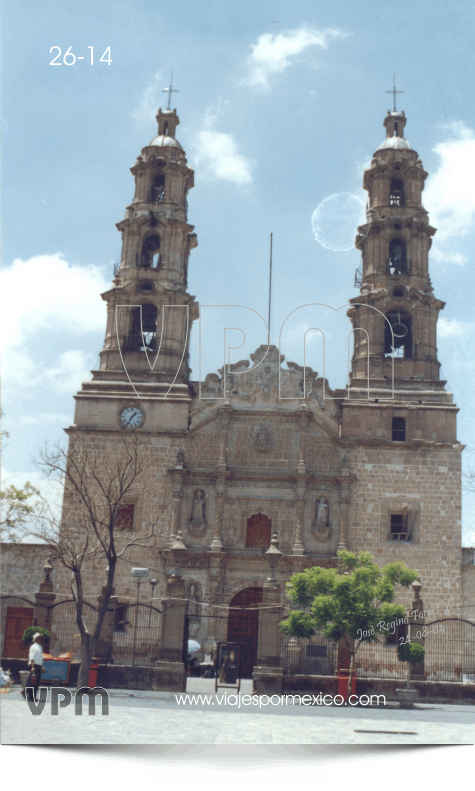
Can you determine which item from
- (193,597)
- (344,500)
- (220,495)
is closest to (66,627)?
(193,597)

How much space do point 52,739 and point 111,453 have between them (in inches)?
719

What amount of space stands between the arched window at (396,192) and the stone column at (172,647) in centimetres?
2136

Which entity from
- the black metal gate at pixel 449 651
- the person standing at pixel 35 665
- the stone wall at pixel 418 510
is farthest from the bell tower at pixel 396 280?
the person standing at pixel 35 665

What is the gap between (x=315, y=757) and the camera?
503 inches

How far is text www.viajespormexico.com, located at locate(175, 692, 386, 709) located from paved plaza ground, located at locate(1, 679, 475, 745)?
0.16 meters

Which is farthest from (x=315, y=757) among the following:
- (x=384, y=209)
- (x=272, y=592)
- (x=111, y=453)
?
(x=384, y=209)

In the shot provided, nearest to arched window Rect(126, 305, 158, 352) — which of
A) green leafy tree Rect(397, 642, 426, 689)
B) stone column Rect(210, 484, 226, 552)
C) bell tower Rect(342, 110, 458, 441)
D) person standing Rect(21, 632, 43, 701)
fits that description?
stone column Rect(210, 484, 226, 552)

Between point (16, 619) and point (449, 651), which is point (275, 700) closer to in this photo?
point (449, 651)

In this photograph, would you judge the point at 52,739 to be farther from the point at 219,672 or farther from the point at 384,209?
the point at 384,209

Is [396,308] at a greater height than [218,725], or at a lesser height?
greater

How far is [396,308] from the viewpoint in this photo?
33.6 m

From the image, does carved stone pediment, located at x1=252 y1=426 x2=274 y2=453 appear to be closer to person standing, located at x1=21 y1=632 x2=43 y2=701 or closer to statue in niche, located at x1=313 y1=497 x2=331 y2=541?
statue in niche, located at x1=313 y1=497 x2=331 y2=541

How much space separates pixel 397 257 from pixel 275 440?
10.1m

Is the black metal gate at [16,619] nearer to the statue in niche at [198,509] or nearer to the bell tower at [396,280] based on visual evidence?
the statue in niche at [198,509]
